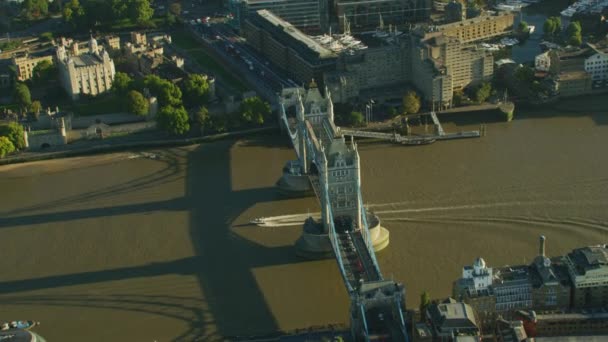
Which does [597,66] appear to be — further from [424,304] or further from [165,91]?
[424,304]

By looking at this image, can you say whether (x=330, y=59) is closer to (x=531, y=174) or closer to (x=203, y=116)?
(x=203, y=116)

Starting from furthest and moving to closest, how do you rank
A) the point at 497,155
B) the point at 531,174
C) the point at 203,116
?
1. the point at 203,116
2. the point at 497,155
3. the point at 531,174

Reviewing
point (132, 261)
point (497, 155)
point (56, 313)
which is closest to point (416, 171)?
point (497, 155)

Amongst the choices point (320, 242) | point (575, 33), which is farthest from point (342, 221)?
point (575, 33)

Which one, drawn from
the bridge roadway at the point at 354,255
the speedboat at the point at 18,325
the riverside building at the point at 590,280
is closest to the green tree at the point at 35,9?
the bridge roadway at the point at 354,255

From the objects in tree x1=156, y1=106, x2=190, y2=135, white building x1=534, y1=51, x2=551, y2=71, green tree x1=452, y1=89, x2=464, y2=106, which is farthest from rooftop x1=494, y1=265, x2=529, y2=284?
white building x1=534, y1=51, x2=551, y2=71

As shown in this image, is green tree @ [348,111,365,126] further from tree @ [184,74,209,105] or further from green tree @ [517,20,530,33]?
green tree @ [517,20,530,33]
